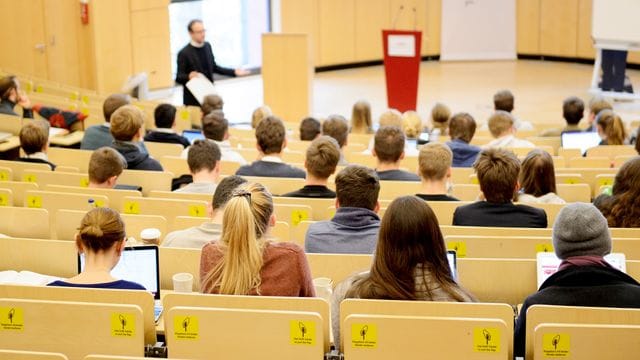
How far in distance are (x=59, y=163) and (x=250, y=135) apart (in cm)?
286

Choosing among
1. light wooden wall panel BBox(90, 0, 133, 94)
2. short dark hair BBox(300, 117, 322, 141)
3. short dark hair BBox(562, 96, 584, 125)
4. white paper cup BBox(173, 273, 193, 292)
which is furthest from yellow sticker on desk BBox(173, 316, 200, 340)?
light wooden wall panel BBox(90, 0, 133, 94)

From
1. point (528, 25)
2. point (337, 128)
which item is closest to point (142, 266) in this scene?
point (337, 128)

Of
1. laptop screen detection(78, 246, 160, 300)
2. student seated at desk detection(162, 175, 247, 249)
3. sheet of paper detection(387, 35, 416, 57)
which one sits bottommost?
laptop screen detection(78, 246, 160, 300)

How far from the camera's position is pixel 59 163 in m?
7.63

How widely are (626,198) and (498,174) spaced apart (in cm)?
78

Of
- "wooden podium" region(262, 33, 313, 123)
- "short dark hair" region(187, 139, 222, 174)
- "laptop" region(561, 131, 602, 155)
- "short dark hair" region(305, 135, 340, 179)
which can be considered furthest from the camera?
"wooden podium" region(262, 33, 313, 123)

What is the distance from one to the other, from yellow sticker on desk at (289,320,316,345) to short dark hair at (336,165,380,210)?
4.25 ft

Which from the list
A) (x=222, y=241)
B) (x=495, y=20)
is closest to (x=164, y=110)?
(x=222, y=241)

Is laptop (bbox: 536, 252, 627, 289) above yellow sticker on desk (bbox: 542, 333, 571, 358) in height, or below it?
above

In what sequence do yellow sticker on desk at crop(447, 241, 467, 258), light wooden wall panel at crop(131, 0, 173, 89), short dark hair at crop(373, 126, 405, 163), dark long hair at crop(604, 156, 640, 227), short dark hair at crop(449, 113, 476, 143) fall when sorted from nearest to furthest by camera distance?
yellow sticker on desk at crop(447, 241, 467, 258) → dark long hair at crop(604, 156, 640, 227) → short dark hair at crop(373, 126, 405, 163) → short dark hair at crop(449, 113, 476, 143) → light wooden wall panel at crop(131, 0, 173, 89)

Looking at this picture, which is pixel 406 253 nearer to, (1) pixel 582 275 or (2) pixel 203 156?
(1) pixel 582 275

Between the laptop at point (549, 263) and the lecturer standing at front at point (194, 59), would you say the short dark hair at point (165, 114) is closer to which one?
the lecturer standing at front at point (194, 59)

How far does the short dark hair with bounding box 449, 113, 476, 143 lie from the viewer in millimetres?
7953

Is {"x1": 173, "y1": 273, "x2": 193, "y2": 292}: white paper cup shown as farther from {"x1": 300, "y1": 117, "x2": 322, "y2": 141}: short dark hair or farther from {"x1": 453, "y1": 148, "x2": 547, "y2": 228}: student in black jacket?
{"x1": 300, "y1": 117, "x2": 322, "y2": 141}: short dark hair
